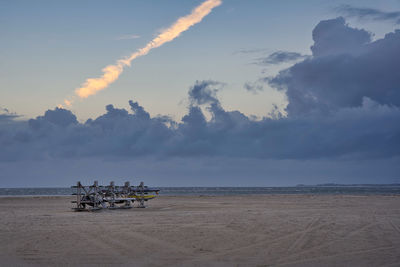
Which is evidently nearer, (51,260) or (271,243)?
(51,260)

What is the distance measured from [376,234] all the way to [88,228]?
1146 centimetres

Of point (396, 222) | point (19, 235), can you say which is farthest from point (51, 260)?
point (396, 222)

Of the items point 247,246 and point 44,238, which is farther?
point 44,238

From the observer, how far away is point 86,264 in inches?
408

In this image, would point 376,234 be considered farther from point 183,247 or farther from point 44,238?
point 44,238

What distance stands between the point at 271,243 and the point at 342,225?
632cm

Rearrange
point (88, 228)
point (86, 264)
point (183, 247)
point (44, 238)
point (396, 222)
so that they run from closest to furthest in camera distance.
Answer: point (86, 264), point (183, 247), point (44, 238), point (88, 228), point (396, 222)

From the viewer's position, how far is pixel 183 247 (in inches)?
503

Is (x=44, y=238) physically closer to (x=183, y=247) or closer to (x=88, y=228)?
(x=88, y=228)

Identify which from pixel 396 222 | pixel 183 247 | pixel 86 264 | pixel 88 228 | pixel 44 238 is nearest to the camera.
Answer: pixel 86 264

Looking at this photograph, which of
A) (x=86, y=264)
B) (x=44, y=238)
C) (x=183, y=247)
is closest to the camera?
(x=86, y=264)

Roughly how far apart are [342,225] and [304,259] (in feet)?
26.9

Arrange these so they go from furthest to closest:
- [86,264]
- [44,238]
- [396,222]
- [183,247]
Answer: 1. [396,222]
2. [44,238]
3. [183,247]
4. [86,264]

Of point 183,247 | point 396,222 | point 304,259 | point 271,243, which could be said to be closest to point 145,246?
point 183,247
